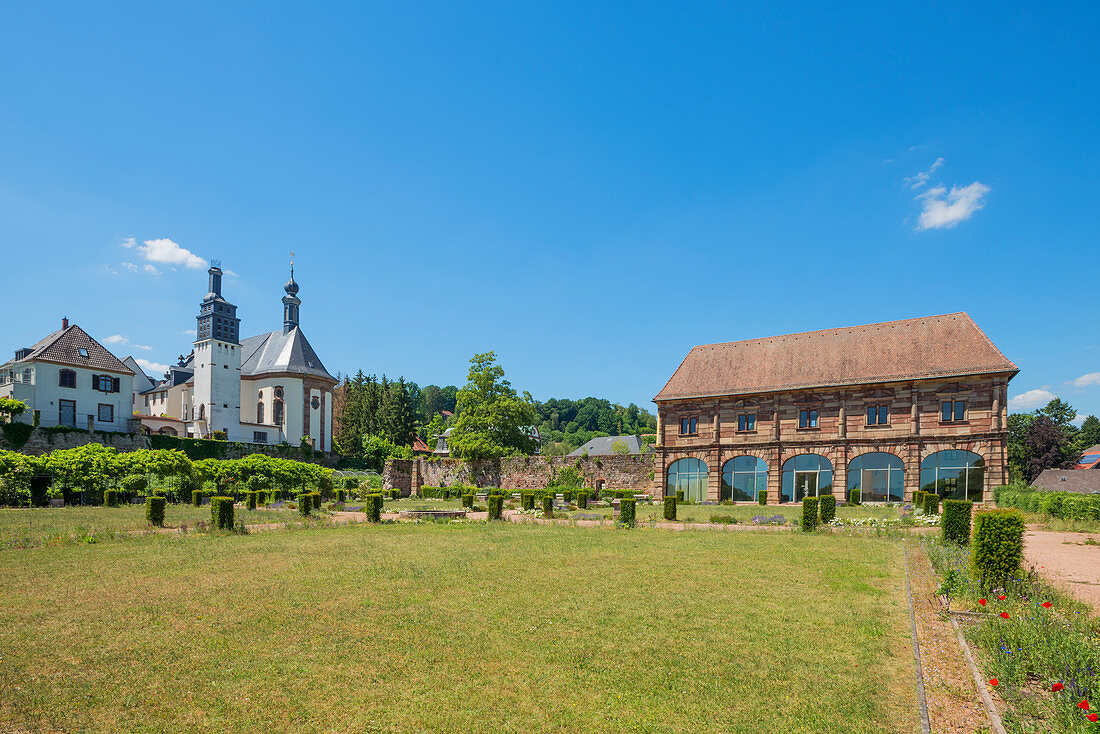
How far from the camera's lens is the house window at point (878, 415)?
32.9 m

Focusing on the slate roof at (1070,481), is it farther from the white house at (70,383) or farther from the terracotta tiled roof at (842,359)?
the white house at (70,383)

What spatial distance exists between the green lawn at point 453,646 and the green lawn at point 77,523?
8.79 feet

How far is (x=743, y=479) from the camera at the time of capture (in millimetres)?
36594

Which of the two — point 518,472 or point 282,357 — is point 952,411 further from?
point 282,357

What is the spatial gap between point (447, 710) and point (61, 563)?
10.7m

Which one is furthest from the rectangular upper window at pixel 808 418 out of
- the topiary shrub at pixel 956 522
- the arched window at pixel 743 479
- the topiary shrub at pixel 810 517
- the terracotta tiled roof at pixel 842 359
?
the topiary shrub at pixel 956 522

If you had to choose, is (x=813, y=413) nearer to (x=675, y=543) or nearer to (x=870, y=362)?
(x=870, y=362)

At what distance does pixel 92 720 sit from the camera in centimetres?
476

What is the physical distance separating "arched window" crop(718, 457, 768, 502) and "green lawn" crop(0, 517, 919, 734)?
2487cm

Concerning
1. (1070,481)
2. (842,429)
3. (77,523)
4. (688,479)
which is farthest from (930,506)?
(77,523)

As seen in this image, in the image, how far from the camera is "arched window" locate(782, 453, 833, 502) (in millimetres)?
34250


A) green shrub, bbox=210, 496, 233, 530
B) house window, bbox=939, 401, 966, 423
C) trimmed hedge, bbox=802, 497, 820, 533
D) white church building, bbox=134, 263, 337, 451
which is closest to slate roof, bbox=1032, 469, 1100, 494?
house window, bbox=939, 401, 966, 423

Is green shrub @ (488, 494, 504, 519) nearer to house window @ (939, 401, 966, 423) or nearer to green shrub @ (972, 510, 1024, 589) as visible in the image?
green shrub @ (972, 510, 1024, 589)

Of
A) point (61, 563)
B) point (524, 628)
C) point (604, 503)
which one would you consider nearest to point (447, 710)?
point (524, 628)
